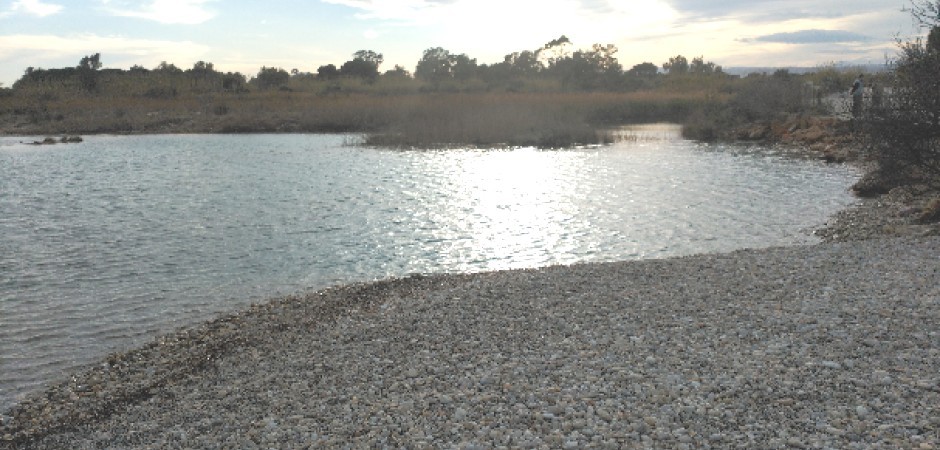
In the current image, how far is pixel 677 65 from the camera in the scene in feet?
289

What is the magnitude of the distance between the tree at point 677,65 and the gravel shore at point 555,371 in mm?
80363

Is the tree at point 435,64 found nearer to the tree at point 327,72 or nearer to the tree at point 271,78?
the tree at point 327,72

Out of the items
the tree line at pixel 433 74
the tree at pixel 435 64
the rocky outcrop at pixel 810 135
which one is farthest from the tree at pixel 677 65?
the rocky outcrop at pixel 810 135

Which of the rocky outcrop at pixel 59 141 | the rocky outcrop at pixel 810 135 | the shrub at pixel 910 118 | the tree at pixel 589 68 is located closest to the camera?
the shrub at pixel 910 118

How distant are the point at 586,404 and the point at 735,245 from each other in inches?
358

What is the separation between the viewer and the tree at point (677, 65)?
86.2 meters

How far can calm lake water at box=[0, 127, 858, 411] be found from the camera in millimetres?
10477

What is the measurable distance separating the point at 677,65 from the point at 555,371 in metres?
87.5

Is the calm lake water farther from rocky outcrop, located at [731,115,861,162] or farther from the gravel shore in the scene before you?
rocky outcrop, located at [731,115,861,162]

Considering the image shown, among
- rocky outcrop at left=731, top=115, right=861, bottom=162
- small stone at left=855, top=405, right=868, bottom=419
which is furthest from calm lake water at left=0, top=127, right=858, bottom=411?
small stone at left=855, top=405, right=868, bottom=419

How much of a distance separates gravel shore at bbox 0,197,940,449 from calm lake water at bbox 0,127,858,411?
1.54 meters

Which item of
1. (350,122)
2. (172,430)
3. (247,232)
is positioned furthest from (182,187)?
(350,122)

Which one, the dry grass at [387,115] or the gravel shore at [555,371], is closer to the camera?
the gravel shore at [555,371]

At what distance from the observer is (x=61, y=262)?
512 inches
